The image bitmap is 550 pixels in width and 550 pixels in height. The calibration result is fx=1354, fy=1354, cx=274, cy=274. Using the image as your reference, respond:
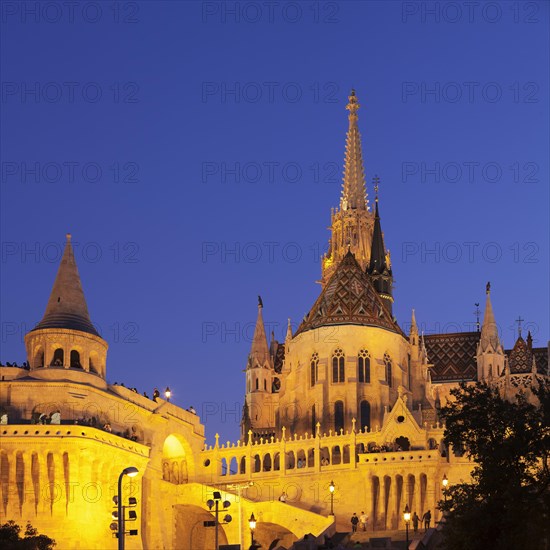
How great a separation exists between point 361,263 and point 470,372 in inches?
587

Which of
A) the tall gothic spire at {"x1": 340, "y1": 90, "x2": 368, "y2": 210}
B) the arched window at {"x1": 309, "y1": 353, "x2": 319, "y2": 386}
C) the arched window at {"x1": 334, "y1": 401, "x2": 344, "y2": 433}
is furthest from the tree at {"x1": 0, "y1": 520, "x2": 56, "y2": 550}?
the tall gothic spire at {"x1": 340, "y1": 90, "x2": 368, "y2": 210}

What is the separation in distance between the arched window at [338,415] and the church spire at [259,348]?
421 inches

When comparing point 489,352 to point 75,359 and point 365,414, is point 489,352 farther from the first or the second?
point 75,359

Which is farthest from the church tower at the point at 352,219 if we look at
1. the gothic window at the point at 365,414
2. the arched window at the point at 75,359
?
the arched window at the point at 75,359

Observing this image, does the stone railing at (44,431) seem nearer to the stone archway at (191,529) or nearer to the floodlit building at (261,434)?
the floodlit building at (261,434)

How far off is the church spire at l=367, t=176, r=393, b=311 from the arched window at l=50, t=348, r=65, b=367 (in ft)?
130

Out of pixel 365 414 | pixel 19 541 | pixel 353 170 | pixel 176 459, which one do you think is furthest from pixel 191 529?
pixel 353 170

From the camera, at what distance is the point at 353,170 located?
397 ft

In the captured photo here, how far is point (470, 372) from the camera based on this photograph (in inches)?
4134

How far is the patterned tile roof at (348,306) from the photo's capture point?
9500cm

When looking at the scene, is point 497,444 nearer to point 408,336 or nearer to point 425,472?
point 425,472

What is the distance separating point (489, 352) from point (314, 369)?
14861mm

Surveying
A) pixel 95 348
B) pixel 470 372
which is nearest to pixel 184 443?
pixel 95 348

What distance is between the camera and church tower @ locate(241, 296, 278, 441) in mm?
100250
